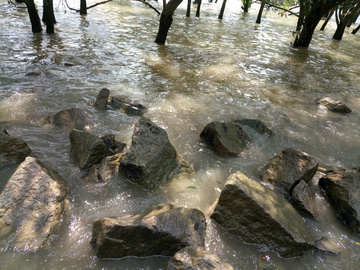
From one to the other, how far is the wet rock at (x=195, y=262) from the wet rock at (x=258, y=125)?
2746 mm

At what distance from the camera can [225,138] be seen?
142 inches

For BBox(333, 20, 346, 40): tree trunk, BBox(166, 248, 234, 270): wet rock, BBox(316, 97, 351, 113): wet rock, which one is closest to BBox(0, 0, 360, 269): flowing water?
BBox(316, 97, 351, 113): wet rock

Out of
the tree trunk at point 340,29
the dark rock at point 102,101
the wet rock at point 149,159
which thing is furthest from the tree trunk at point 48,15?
the tree trunk at point 340,29

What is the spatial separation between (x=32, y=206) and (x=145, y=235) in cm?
105

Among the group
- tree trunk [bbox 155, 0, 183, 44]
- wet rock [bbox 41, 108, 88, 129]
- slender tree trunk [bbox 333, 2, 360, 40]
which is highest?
slender tree trunk [bbox 333, 2, 360, 40]

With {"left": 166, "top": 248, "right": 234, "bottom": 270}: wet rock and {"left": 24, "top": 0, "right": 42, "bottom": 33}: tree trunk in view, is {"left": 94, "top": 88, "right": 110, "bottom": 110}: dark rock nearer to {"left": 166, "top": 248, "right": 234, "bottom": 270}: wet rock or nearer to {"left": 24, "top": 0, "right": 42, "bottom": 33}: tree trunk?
{"left": 166, "top": 248, "right": 234, "bottom": 270}: wet rock

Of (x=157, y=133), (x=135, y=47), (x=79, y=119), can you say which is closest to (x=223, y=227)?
(x=157, y=133)

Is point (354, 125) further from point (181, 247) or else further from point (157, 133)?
point (181, 247)

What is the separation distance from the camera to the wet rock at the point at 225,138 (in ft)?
11.6

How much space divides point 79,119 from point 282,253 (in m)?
3.15

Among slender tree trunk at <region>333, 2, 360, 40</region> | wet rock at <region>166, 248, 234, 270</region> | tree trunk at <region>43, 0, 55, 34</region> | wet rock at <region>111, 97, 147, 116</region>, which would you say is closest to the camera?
wet rock at <region>166, 248, 234, 270</region>

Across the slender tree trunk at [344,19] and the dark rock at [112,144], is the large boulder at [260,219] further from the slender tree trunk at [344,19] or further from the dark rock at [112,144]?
the slender tree trunk at [344,19]

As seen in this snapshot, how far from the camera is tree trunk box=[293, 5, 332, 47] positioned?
32.7 feet

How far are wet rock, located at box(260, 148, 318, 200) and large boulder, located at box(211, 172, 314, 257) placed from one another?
45 centimetres
